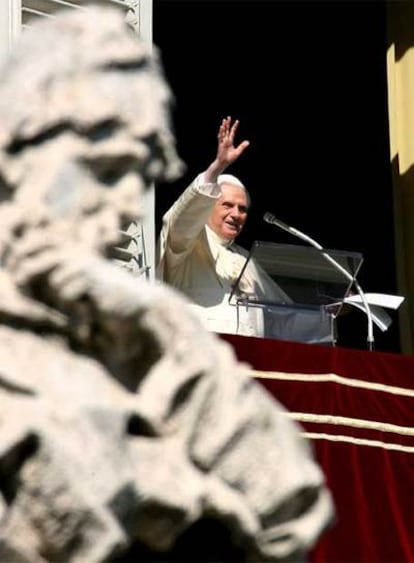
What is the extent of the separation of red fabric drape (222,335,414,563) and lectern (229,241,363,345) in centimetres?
63

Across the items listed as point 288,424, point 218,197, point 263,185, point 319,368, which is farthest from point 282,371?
point 288,424

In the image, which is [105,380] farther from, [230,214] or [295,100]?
[295,100]

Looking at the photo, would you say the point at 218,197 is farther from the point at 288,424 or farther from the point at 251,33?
the point at 288,424

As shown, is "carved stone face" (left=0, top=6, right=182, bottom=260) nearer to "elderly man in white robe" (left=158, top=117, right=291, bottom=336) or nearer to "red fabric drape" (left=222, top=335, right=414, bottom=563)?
"red fabric drape" (left=222, top=335, right=414, bottom=563)

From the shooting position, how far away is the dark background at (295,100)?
55.3ft

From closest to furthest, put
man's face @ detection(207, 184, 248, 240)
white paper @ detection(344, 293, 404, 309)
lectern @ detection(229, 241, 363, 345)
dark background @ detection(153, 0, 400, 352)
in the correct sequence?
lectern @ detection(229, 241, 363, 345) → white paper @ detection(344, 293, 404, 309) → man's face @ detection(207, 184, 248, 240) → dark background @ detection(153, 0, 400, 352)

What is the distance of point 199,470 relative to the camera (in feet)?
12.2

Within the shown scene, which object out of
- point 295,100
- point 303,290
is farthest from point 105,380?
point 295,100

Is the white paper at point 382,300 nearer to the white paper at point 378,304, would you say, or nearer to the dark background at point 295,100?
the white paper at point 378,304

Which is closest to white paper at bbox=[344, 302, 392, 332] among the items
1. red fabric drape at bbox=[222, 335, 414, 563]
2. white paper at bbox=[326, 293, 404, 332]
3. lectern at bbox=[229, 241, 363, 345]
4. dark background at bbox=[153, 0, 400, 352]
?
white paper at bbox=[326, 293, 404, 332]

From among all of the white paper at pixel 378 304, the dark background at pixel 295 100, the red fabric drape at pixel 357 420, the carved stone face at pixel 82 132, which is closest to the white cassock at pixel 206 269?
the white paper at pixel 378 304

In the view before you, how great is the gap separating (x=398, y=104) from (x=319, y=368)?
4.05m

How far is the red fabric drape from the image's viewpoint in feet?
→ 38.4

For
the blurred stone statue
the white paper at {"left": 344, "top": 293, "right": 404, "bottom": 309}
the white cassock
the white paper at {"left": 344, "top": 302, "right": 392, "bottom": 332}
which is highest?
the blurred stone statue
